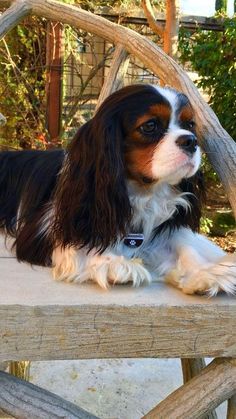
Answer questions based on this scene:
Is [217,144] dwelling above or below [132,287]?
above

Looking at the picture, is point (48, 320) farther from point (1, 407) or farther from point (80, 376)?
point (80, 376)

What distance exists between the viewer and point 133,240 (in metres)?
1.41

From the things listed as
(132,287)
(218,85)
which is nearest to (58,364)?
(132,287)

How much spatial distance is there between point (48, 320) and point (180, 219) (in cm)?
54

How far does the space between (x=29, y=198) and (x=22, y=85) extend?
125 inches

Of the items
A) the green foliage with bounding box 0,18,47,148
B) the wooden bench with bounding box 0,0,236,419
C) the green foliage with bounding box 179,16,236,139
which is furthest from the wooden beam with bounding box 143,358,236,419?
the green foliage with bounding box 0,18,47,148

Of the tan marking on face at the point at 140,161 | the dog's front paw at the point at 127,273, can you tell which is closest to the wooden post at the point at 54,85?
the tan marking on face at the point at 140,161

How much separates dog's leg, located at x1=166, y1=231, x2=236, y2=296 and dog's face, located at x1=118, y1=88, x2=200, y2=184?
19 centimetres

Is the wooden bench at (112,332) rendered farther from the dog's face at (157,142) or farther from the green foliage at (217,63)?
the green foliage at (217,63)

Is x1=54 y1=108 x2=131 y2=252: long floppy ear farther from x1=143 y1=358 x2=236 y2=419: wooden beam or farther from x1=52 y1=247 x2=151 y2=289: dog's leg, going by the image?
x1=143 y1=358 x2=236 y2=419: wooden beam

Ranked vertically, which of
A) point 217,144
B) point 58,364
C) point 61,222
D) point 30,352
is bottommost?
point 58,364

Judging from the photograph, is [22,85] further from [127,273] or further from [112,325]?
[112,325]

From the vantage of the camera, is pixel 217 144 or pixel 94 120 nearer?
pixel 94 120

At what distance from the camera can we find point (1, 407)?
1217 millimetres
